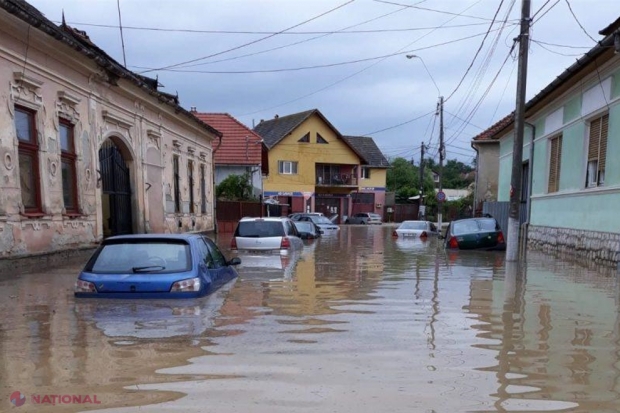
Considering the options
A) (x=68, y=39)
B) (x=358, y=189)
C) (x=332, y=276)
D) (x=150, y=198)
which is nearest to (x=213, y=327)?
(x=332, y=276)

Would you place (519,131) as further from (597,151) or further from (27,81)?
(27,81)

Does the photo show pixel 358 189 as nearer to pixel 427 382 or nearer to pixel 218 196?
pixel 218 196

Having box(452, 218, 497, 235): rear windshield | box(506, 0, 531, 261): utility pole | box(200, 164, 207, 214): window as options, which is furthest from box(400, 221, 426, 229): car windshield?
box(506, 0, 531, 261): utility pole

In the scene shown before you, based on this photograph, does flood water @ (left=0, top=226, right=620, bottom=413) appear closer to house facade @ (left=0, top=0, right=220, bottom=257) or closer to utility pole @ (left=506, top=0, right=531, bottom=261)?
house facade @ (left=0, top=0, right=220, bottom=257)

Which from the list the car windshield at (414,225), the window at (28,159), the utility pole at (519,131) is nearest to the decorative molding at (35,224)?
the window at (28,159)

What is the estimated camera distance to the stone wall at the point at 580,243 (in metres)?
11.7

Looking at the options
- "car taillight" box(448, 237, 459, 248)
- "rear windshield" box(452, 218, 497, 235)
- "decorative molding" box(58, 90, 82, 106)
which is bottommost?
"car taillight" box(448, 237, 459, 248)

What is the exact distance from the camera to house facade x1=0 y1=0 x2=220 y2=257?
951 cm

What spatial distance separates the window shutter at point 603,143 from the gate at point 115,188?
13435 millimetres

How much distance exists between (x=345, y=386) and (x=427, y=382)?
682 millimetres

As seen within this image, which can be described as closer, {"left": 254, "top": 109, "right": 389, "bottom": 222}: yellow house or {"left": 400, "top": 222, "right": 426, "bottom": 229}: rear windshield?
{"left": 400, "top": 222, "right": 426, "bottom": 229}: rear windshield

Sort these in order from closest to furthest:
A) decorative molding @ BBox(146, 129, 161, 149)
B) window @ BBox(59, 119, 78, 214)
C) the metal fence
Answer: window @ BBox(59, 119, 78, 214) < decorative molding @ BBox(146, 129, 161, 149) < the metal fence

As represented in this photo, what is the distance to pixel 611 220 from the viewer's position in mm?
11812

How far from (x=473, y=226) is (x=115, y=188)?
36.9 ft
